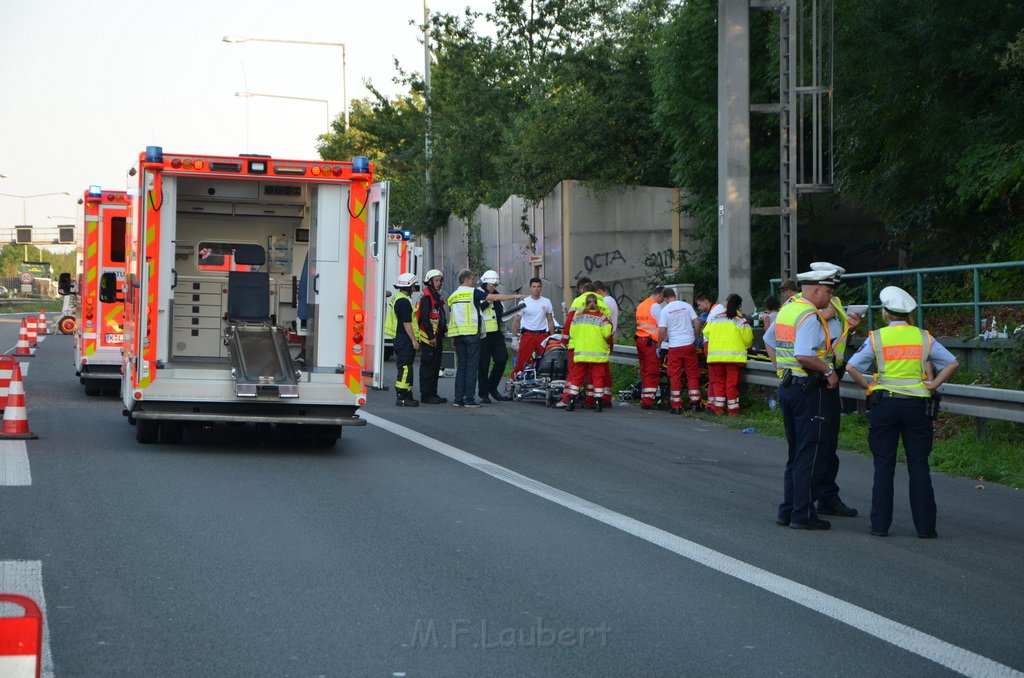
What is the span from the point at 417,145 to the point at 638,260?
53.2ft

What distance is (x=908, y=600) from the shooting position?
7.04 m

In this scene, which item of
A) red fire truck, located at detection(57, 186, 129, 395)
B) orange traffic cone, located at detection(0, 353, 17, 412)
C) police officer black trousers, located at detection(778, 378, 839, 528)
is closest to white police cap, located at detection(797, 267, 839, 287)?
police officer black trousers, located at detection(778, 378, 839, 528)

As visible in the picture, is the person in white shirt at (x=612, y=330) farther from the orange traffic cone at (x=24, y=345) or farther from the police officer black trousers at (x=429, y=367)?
the orange traffic cone at (x=24, y=345)

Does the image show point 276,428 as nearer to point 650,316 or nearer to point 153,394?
point 153,394

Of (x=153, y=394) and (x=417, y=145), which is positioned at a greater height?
(x=417, y=145)

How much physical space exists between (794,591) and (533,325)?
13223mm

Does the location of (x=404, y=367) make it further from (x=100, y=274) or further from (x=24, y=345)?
(x=24, y=345)

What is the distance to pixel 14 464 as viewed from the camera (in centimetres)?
1124

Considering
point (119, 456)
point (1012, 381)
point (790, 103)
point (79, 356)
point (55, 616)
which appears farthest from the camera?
point (790, 103)

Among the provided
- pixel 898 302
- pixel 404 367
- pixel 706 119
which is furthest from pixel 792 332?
pixel 706 119

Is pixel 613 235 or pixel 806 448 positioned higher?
pixel 613 235

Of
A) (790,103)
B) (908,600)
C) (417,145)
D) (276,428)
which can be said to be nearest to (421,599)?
(908,600)

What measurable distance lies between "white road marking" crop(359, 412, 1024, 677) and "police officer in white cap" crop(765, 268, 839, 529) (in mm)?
1068

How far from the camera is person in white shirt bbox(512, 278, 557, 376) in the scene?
66.1 feet
